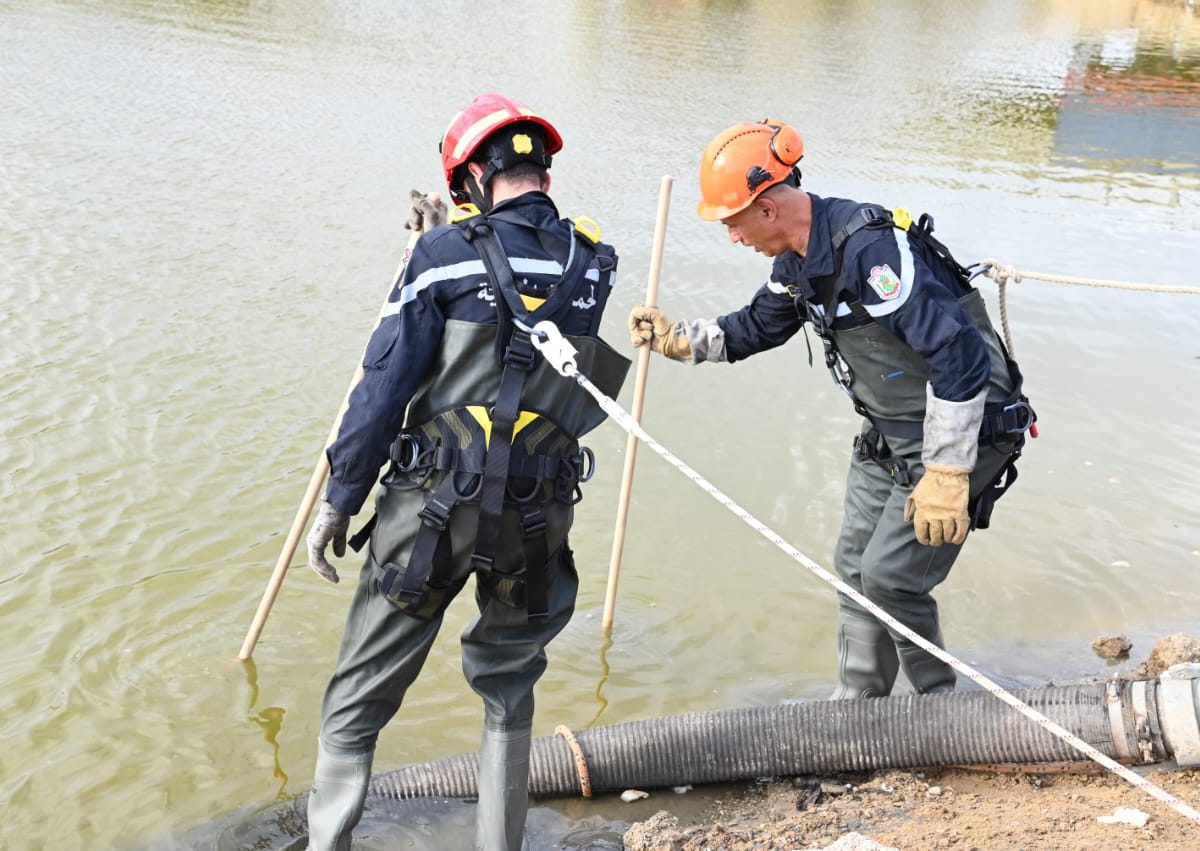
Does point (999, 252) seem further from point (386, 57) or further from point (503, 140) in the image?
point (386, 57)

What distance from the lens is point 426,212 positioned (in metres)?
4.10

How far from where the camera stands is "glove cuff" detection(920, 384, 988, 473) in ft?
12.5

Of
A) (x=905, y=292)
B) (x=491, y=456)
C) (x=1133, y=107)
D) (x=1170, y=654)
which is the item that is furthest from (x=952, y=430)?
(x=1133, y=107)

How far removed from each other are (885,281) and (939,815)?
1.81 meters

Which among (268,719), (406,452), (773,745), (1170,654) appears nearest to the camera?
(406,452)

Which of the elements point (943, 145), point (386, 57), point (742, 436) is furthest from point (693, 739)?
point (386, 57)

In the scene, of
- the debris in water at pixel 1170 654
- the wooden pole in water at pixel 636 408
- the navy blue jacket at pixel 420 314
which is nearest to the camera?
the navy blue jacket at pixel 420 314

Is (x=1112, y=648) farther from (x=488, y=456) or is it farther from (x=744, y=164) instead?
(x=488, y=456)

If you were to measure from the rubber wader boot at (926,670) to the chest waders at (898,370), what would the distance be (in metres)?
0.62

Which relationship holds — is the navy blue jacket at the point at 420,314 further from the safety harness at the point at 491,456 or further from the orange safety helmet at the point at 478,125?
the orange safety helmet at the point at 478,125

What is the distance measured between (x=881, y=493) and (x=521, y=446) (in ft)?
5.49

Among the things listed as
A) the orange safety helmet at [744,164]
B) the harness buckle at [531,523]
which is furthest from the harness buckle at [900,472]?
the harness buckle at [531,523]

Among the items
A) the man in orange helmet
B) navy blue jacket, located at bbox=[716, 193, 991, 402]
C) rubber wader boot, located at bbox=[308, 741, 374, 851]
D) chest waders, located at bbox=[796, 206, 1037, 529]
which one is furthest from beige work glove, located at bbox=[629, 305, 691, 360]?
rubber wader boot, located at bbox=[308, 741, 374, 851]

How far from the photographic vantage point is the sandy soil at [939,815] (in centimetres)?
355
